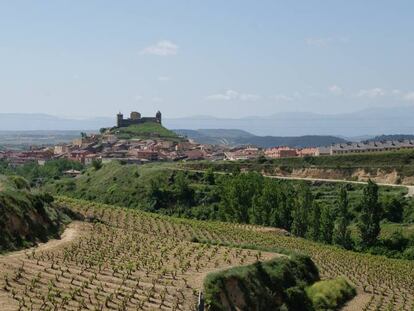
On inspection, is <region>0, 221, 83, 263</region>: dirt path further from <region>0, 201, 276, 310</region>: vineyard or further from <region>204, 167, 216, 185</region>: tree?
<region>204, 167, 216, 185</region>: tree

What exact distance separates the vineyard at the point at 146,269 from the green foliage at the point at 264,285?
1046mm

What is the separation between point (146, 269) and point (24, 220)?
9.01 meters

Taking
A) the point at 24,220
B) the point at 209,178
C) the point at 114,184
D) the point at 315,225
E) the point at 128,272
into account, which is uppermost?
the point at 24,220

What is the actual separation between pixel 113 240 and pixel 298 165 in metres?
84.1

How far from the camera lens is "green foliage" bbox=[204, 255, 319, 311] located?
26.1m

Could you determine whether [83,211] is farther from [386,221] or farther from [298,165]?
[298,165]

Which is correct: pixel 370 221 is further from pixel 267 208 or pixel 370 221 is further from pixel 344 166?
pixel 344 166

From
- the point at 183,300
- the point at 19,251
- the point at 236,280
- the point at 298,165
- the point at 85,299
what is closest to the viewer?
the point at 85,299

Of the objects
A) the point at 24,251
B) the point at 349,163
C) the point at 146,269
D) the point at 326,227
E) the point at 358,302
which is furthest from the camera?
the point at 349,163

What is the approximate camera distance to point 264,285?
Answer: 29.0 metres

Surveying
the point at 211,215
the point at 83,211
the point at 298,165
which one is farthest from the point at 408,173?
the point at 83,211

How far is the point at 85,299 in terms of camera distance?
22625 mm

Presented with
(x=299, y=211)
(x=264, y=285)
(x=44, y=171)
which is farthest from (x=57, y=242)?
(x=44, y=171)

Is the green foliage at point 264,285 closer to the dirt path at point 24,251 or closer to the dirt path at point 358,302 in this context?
the dirt path at point 358,302
